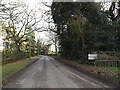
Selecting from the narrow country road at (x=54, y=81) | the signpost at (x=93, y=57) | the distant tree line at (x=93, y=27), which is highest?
A: the distant tree line at (x=93, y=27)

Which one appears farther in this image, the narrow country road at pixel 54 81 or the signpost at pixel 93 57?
the signpost at pixel 93 57

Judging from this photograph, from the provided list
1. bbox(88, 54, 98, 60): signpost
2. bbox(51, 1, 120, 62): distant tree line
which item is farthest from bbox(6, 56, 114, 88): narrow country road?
bbox(51, 1, 120, 62): distant tree line

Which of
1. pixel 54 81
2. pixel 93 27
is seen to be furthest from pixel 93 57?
pixel 54 81

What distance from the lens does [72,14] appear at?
2267cm

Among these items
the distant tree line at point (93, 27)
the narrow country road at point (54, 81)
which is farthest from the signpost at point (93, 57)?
the narrow country road at point (54, 81)

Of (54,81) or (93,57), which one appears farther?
(93,57)

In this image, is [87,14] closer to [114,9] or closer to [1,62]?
[114,9]

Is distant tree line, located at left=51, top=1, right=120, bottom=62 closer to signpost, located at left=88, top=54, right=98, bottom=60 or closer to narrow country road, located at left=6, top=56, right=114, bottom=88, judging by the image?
signpost, located at left=88, top=54, right=98, bottom=60

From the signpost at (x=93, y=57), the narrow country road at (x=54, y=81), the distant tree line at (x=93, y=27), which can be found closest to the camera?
the narrow country road at (x=54, y=81)

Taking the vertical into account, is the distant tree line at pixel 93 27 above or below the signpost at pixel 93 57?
above

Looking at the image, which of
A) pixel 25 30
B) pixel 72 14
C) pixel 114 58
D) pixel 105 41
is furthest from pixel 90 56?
pixel 25 30

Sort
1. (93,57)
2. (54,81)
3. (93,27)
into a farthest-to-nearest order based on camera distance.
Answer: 1. (93,27)
2. (93,57)
3. (54,81)

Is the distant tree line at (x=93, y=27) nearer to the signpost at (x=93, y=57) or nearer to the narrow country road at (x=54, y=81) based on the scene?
the signpost at (x=93, y=57)

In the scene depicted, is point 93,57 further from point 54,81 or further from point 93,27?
point 54,81
